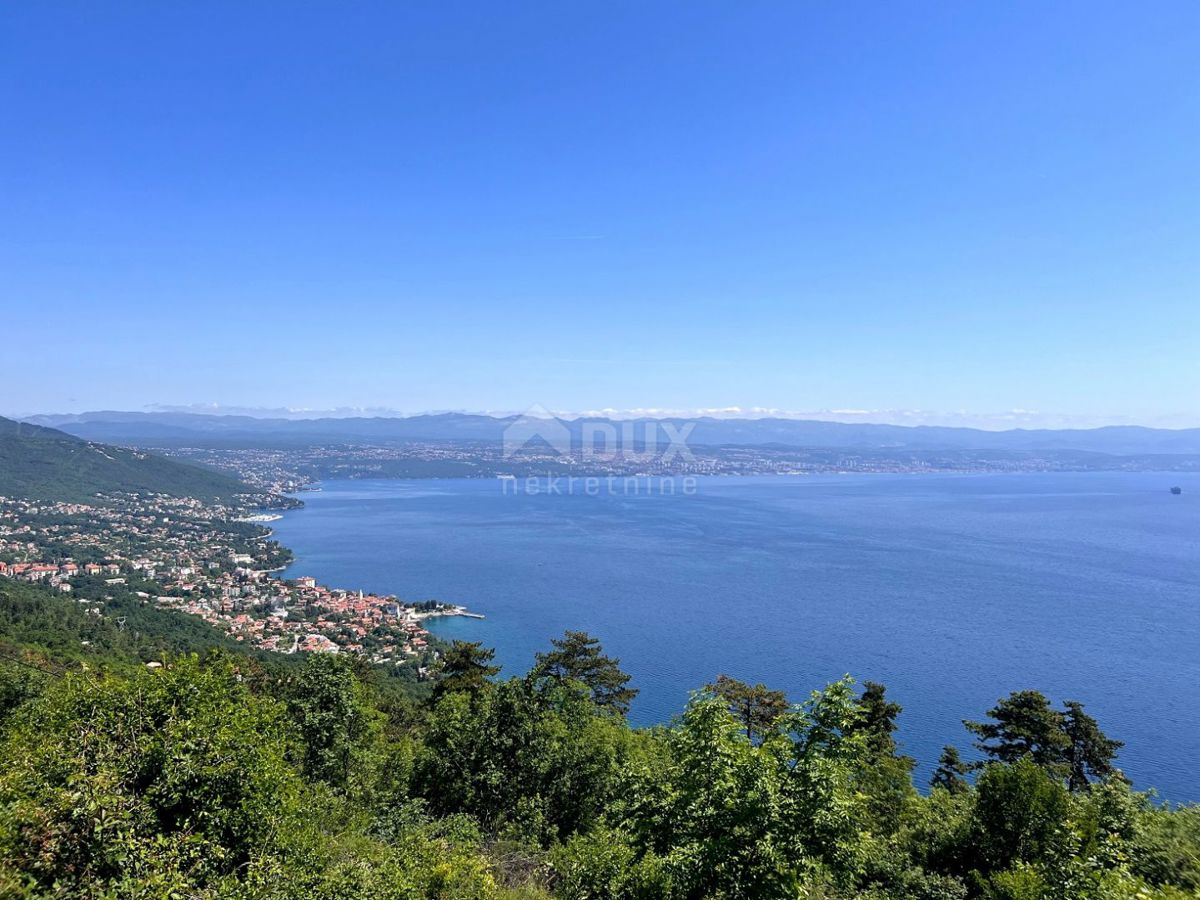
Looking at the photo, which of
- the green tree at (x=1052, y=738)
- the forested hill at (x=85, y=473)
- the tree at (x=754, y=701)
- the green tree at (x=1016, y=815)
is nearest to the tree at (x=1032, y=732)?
the green tree at (x=1052, y=738)

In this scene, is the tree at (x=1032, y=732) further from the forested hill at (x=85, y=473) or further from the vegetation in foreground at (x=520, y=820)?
the forested hill at (x=85, y=473)

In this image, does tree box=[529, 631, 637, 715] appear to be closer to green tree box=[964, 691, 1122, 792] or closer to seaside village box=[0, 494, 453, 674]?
green tree box=[964, 691, 1122, 792]

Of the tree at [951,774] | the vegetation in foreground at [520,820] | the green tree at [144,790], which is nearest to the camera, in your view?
the green tree at [144,790]

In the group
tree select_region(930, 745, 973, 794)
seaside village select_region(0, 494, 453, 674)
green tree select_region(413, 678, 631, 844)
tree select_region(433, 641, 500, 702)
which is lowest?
seaside village select_region(0, 494, 453, 674)

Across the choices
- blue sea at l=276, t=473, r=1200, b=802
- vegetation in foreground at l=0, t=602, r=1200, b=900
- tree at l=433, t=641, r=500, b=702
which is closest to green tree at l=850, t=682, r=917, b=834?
vegetation in foreground at l=0, t=602, r=1200, b=900

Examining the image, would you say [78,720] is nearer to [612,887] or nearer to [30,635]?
[612,887]

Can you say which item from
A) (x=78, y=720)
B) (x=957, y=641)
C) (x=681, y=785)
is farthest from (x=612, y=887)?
(x=957, y=641)
